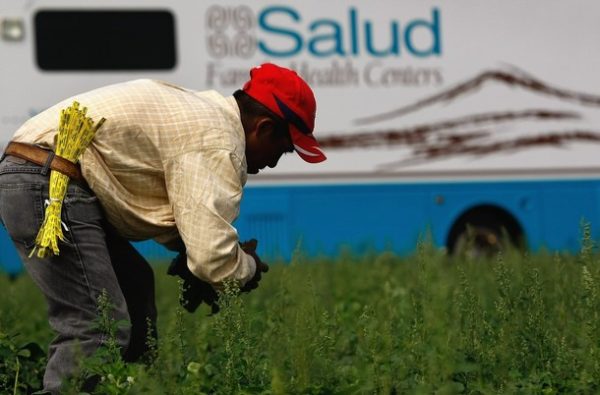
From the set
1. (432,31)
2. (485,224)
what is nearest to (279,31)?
(432,31)

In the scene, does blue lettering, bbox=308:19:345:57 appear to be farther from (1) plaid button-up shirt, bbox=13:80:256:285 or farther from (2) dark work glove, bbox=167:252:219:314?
(1) plaid button-up shirt, bbox=13:80:256:285

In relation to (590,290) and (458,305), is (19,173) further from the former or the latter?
(590,290)

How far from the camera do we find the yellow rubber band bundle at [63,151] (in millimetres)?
4473

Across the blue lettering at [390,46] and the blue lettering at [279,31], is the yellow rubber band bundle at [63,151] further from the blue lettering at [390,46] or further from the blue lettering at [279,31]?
the blue lettering at [390,46]

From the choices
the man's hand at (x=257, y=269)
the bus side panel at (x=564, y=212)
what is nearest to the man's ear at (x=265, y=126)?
the man's hand at (x=257, y=269)

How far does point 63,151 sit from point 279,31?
797 centimetres

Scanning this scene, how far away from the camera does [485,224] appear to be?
42.2 feet

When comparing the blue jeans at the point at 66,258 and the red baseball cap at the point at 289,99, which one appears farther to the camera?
the red baseball cap at the point at 289,99

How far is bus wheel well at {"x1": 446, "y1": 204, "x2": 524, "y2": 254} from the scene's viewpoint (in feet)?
41.9

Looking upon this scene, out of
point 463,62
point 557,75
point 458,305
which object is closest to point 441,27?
point 463,62

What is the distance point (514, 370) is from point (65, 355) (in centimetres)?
155

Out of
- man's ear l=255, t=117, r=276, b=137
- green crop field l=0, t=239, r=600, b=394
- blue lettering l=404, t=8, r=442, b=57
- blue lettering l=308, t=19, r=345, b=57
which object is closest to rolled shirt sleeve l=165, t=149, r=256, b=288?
green crop field l=0, t=239, r=600, b=394

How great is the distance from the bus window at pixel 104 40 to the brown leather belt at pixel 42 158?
7275mm

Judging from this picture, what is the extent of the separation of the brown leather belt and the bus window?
7275 millimetres
